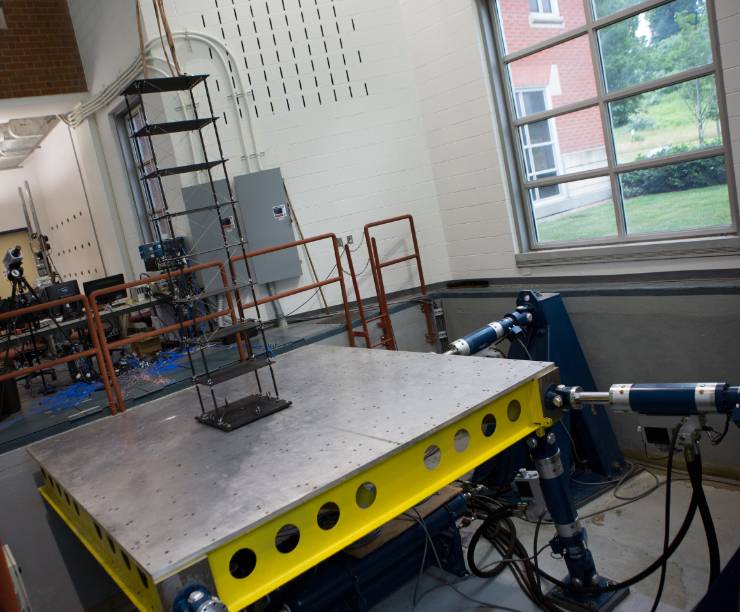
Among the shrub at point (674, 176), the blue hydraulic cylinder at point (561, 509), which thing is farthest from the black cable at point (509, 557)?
the shrub at point (674, 176)

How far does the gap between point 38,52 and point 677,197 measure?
7098 mm

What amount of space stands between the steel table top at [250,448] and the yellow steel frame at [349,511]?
0.15ft

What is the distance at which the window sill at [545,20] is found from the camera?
190 inches

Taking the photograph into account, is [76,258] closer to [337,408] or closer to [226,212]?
[226,212]

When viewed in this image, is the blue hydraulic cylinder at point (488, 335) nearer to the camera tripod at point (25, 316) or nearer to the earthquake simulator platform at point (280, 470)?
the earthquake simulator platform at point (280, 470)

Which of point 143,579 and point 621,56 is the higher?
point 621,56

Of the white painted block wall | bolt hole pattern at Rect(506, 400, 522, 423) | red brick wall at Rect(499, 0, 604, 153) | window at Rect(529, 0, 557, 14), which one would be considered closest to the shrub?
red brick wall at Rect(499, 0, 604, 153)

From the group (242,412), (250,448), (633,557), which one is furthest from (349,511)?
(633,557)

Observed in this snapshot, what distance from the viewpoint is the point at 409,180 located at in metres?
6.17

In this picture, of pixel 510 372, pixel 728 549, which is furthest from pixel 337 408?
pixel 728 549

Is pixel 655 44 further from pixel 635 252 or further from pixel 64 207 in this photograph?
pixel 64 207

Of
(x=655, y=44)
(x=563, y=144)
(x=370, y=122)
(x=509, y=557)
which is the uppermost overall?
(x=370, y=122)

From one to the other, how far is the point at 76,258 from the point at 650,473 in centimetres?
919

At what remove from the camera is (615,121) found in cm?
466
